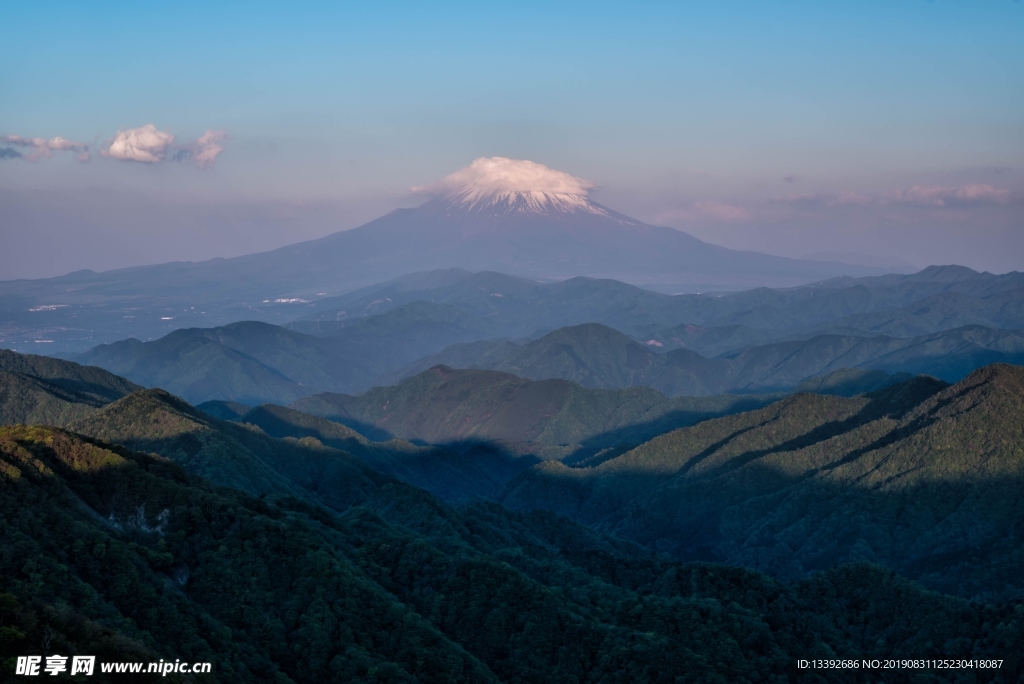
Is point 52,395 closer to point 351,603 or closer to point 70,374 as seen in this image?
point 70,374

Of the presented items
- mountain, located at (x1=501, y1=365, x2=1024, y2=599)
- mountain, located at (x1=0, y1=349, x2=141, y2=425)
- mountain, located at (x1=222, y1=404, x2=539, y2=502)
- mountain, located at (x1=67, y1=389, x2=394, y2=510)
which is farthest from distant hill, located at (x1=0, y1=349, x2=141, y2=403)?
mountain, located at (x1=501, y1=365, x2=1024, y2=599)

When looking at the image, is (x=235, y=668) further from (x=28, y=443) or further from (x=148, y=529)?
(x=28, y=443)

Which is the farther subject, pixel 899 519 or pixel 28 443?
pixel 899 519

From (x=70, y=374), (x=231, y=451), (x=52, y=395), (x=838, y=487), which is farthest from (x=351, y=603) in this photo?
(x=70, y=374)

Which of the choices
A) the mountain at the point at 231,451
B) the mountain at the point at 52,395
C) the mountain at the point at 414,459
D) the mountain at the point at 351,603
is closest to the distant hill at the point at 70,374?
the mountain at the point at 52,395

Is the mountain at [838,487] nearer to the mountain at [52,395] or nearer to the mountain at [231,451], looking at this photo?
the mountain at [231,451]

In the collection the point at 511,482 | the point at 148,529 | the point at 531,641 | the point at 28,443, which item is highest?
the point at 28,443

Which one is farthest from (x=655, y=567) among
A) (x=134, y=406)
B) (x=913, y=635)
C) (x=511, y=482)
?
(x=511, y=482)

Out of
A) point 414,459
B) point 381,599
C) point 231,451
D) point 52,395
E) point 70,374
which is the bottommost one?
point 414,459
